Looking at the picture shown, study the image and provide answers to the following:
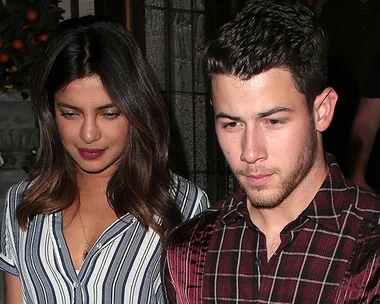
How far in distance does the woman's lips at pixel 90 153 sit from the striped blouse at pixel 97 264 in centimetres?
21

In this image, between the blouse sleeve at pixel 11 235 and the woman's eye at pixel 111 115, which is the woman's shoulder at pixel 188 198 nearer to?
the woman's eye at pixel 111 115

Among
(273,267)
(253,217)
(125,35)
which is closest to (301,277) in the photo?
(273,267)

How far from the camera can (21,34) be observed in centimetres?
438

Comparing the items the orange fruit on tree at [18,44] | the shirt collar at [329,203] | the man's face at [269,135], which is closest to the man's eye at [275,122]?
the man's face at [269,135]

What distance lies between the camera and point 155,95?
2744 millimetres

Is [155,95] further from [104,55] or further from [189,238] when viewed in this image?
[189,238]

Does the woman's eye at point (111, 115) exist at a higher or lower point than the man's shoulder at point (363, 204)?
higher

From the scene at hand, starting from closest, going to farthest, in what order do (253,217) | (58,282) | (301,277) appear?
(301,277), (253,217), (58,282)

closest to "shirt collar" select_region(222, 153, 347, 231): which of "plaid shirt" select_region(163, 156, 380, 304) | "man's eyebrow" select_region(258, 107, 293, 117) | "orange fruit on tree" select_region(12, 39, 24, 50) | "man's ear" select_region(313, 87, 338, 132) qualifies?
"plaid shirt" select_region(163, 156, 380, 304)

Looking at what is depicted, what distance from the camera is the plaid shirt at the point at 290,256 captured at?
2.03 metres

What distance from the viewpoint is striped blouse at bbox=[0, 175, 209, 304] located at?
2584 millimetres

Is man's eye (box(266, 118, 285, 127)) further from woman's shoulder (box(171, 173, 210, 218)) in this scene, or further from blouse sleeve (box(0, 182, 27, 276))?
blouse sleeve (box(0, 182, 27, 276))

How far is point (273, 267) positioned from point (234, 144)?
0.31 metres

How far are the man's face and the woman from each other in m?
0.61
